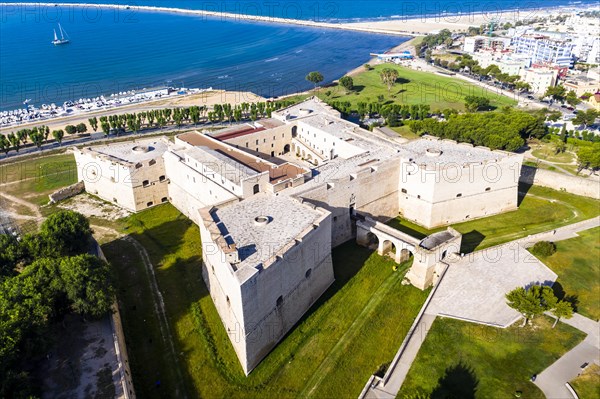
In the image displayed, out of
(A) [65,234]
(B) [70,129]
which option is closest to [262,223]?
(A) [65,234]

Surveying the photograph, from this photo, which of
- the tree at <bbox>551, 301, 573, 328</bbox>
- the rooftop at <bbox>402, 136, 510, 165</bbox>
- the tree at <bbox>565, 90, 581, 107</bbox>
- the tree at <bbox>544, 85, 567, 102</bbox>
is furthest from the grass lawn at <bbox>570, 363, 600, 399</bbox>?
the tree at <bbox>544, 85, 567, 102</bbox>

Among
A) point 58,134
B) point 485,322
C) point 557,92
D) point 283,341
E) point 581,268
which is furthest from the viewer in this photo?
point 557,92

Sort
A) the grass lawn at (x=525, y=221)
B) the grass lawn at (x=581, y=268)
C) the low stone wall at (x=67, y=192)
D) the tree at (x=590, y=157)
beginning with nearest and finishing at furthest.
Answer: the grass lawn at (x=581, y=268), the grass lawn at (x=525, y=221), the low stone wall at (x=67, y=192), the tree at (x=590, y=157)

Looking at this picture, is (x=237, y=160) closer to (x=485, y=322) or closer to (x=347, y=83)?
(x=485, y=322)

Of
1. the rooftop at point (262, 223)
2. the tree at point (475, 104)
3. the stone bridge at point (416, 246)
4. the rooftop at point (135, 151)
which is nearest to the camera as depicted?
the rooftop at point (262, 223)

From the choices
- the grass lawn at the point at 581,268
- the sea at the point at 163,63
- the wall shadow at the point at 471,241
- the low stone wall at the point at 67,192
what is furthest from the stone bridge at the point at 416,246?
the sea at the point at 163,63

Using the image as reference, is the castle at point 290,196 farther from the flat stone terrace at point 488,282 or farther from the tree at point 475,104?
the tree at point 475,104

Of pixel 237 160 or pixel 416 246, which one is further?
pixel 237 160

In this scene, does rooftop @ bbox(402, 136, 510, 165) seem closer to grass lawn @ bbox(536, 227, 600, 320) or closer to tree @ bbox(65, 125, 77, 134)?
grass lawn @ bbox(536, 227, 600, 320)
